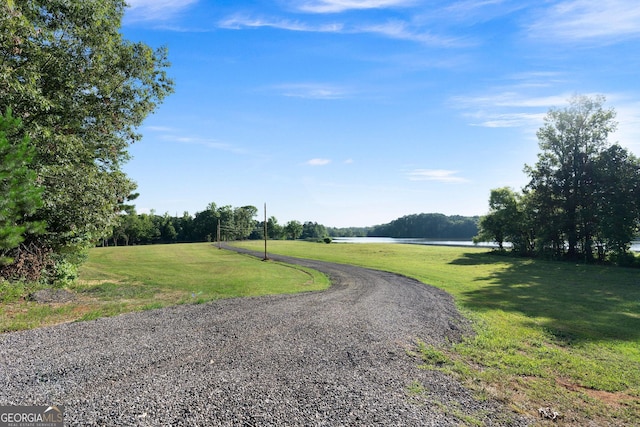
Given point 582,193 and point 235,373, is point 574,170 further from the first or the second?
point 235,373

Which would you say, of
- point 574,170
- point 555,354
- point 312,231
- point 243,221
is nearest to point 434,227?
point 312,231

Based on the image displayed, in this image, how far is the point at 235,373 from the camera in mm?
6574

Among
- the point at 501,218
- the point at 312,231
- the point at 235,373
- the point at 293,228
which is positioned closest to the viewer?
the point at 235,373

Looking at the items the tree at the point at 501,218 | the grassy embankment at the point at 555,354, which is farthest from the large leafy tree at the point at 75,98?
the tree at the point at 501,218

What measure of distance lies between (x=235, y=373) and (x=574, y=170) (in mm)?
48377

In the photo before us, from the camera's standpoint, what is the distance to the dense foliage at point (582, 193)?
110ft

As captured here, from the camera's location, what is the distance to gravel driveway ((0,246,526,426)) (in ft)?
16.9

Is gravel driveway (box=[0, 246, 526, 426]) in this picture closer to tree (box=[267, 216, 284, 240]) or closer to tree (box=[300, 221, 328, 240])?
tree (box=[267, 216, 284, 240])

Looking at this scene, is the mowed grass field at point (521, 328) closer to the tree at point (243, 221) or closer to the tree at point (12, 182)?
the tree at point (12, 182)

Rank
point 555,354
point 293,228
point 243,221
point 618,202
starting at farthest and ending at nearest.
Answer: point 293,228, point 243,221, point 618,202, point 555,354

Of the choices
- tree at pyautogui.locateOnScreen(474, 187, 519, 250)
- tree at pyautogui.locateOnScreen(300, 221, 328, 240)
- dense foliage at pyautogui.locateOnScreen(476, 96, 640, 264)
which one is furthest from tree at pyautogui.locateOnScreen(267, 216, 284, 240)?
dense foliage at pyautogui.locateOnScreen(476, 96, 640, 264)

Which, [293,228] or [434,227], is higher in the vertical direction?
[434,227]

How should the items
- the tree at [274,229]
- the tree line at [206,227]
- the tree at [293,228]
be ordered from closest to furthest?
the tree line at [206,227] → the tree at [274,229] → the tree at [293,228]

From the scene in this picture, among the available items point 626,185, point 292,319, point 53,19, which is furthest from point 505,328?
point 626,185
